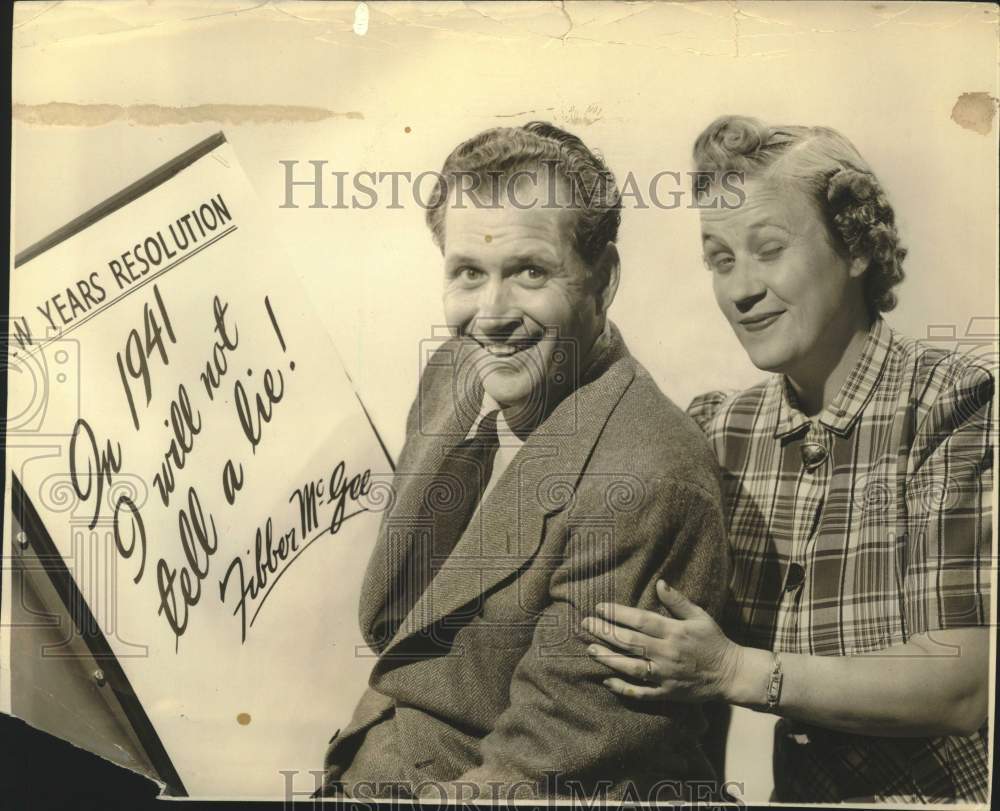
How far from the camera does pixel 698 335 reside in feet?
5.93

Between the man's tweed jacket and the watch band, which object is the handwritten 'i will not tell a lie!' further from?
the watch band

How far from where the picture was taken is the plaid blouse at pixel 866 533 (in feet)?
5.77

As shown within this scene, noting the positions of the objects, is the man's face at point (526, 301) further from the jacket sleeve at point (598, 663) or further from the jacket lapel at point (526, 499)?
the jacket sleeve at point (598, 663)

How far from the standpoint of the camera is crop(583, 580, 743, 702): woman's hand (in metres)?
1.72

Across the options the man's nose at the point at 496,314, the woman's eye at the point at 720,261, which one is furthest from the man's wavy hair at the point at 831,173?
the man's nose at the point at 496,314

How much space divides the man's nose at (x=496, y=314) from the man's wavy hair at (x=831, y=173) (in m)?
0.41

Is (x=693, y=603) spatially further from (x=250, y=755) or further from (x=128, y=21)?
(x=128, y=21)

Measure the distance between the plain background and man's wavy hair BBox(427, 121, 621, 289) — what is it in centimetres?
2

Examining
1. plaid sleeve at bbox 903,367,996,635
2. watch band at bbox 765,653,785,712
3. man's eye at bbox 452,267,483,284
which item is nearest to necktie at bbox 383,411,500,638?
man's eye at bbox 452,267,483,284

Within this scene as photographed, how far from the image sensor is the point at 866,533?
1769 mm

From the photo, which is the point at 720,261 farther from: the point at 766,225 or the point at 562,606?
the point at 562,606

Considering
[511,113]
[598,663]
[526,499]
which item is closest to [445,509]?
[526,499]

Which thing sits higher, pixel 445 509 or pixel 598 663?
pixel 445 509

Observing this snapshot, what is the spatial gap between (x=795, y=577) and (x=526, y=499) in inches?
19.4
